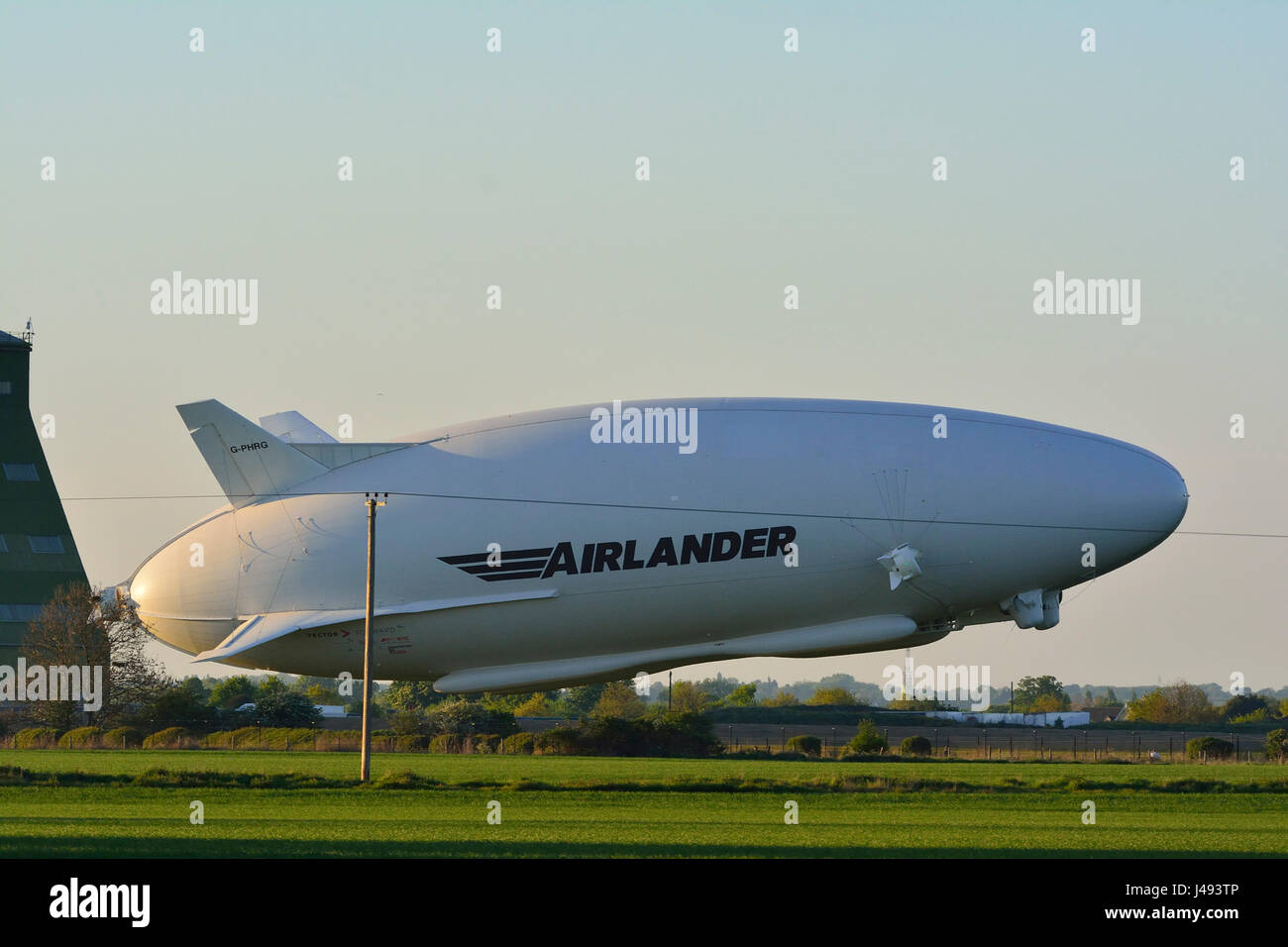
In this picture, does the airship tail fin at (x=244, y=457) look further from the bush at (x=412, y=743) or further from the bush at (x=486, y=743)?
the bush at (x=412, y=743)

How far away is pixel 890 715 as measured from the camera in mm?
101500

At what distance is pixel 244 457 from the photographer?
161ft

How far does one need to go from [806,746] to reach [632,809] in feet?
109

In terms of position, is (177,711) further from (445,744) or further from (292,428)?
(292,428)

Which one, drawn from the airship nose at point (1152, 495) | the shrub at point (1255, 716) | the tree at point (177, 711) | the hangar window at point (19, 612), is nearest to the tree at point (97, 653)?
the tree at point (177, 711)

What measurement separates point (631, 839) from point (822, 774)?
68.3 ft

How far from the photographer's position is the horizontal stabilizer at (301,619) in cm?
4553

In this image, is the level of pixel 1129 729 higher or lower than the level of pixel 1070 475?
lower

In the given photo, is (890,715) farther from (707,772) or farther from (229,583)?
(229,583)

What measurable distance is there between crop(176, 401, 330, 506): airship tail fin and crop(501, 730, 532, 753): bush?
69.5 ft

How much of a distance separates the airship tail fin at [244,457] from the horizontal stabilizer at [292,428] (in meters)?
1.13

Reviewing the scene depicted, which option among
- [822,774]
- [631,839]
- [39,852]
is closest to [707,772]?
[822,774]

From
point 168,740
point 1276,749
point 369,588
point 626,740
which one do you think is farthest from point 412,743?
point 1276,749

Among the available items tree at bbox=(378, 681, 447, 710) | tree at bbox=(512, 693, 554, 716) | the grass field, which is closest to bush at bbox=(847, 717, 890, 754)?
the grass field
